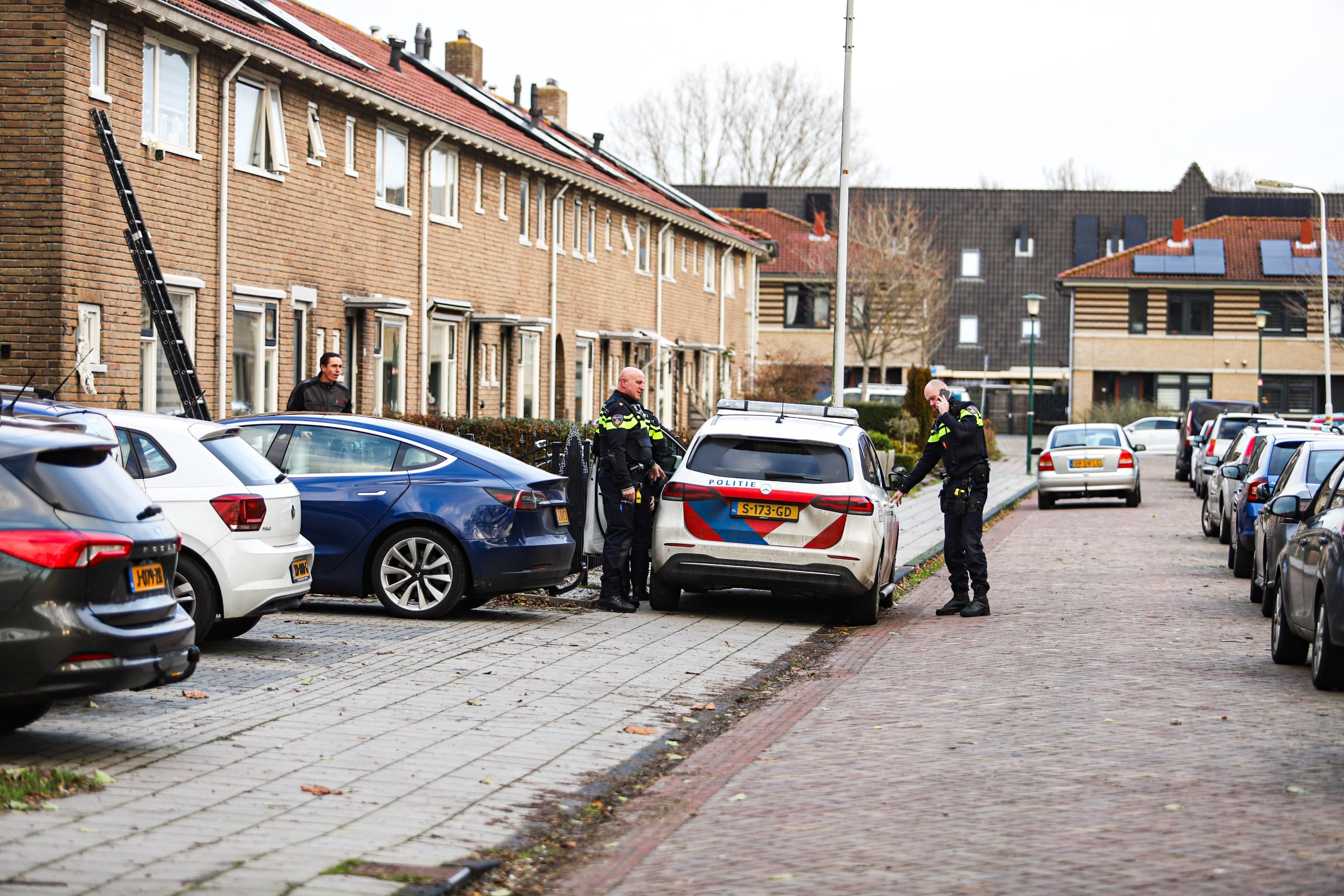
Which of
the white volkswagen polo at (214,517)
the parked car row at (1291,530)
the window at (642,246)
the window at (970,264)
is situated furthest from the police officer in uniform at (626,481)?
the window at (970,264)

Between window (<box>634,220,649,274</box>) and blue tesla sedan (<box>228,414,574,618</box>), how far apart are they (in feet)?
88.9

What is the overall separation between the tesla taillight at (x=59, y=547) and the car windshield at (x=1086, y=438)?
27035mm

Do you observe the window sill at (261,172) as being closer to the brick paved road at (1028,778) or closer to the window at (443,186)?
the window at (443,186)

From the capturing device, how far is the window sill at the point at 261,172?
2117 centimetres

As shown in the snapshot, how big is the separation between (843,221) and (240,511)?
53.6ft

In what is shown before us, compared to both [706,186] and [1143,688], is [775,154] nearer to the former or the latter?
[706,186]

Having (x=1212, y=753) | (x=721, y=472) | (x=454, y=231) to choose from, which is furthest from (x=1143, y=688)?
(x=454, y=231)

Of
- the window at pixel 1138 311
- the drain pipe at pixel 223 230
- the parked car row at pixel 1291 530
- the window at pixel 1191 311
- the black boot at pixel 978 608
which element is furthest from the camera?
the window at pixel 1138 311

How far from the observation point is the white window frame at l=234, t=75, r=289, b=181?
2173 cm

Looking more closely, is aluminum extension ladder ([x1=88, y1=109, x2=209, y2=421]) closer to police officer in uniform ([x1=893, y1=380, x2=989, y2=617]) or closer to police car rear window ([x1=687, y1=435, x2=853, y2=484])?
police car rear window ([x1=687, y1=435, x2=853, y2=484])

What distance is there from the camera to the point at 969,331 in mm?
75438

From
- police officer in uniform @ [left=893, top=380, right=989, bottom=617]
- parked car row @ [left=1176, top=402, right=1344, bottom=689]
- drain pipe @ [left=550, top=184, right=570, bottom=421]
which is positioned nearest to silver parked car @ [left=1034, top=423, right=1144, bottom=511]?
parked car row @ [left=1176, top=402, right=1344, bottom=689]

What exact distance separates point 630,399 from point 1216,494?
12789 millimetres

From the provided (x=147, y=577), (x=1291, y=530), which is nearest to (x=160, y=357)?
(x=1291, y=530)
